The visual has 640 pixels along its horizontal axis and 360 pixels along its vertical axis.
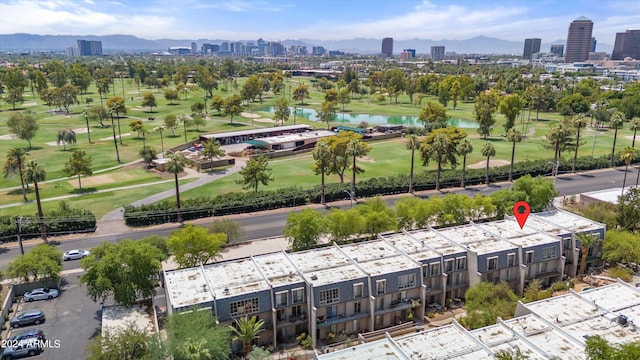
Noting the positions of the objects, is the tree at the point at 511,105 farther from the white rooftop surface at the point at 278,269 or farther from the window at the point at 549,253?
the white rooftop surface at the point at 278,269

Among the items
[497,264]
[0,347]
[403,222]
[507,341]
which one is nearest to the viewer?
[507,341]

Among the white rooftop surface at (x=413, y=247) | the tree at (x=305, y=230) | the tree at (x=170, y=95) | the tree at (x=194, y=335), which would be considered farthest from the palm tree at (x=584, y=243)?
the tree at (x=170, y=95)

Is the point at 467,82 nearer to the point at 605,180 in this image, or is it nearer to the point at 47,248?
the point at 605,180

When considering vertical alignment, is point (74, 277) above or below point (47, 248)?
below

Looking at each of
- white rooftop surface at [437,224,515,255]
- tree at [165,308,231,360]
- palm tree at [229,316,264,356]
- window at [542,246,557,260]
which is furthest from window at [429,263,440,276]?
tree at [165,308,231,360]

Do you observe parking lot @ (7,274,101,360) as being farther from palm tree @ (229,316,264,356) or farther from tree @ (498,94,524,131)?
tree @ (498,94,524,131)

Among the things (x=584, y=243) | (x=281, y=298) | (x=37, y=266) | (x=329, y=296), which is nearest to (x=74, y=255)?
(x=37, y=266)

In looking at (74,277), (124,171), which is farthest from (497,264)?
(124,171)
